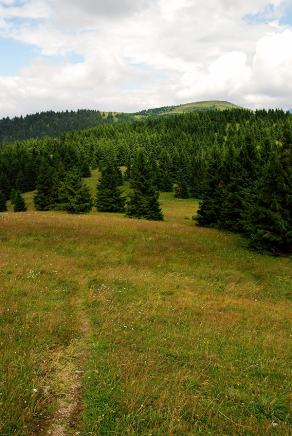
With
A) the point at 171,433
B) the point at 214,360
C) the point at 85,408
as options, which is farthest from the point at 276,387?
the point at 85,408

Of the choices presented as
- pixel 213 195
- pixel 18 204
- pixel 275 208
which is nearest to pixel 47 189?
pixel 18 204

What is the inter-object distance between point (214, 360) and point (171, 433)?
170 inches

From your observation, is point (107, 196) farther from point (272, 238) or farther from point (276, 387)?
point (276, 387)

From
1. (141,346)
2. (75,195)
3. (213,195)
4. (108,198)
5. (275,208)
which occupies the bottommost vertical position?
(108,198)

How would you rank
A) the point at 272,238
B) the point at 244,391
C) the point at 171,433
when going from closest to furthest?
the point at 171,433 < the point at 244,391 < the point at 272,238

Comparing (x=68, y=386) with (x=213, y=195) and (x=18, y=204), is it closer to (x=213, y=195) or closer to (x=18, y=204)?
(x=213, y=195)

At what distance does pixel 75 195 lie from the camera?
63.2 meters

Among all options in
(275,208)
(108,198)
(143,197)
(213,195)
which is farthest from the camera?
(108,198)

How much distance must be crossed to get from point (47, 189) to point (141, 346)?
217ft

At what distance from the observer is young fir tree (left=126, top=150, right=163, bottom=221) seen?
56.1 meters

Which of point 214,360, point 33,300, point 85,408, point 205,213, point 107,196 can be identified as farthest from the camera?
point 107,196

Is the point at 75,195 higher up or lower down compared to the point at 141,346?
higher up

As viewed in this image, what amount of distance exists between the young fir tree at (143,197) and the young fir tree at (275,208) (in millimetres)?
24550

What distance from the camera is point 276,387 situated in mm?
10758
